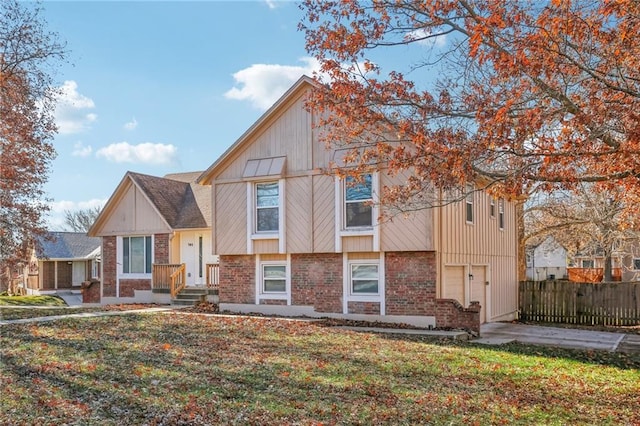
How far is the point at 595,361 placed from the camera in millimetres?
11711

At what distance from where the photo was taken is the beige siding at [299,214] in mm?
16828

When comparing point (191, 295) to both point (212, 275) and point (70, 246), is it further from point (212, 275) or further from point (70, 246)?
point (70, 246)

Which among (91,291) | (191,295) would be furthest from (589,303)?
(91,291)

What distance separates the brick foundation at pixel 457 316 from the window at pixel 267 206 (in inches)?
222

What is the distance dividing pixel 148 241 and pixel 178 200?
2.44 meters

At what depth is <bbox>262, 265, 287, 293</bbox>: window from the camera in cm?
1758

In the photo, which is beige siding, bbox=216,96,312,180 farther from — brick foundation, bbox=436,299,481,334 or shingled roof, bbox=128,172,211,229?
shingled roof, bbox=128,172,211,229

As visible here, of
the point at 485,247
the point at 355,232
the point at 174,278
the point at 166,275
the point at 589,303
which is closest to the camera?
the point at 355,232

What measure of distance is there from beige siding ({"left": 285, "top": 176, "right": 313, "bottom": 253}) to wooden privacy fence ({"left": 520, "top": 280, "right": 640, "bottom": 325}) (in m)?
9.94

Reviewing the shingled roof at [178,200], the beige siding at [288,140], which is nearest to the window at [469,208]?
the beige siding at [288,140]

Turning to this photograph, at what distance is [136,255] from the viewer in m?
23.8

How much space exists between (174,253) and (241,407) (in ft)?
56.3

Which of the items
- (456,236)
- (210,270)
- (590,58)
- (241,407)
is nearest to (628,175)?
(590,58)

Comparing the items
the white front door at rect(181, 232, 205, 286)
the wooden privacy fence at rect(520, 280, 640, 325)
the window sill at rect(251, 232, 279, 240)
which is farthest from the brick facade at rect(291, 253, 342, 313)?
the wooden privacy fence at rect(520, 280, 640, 325)
